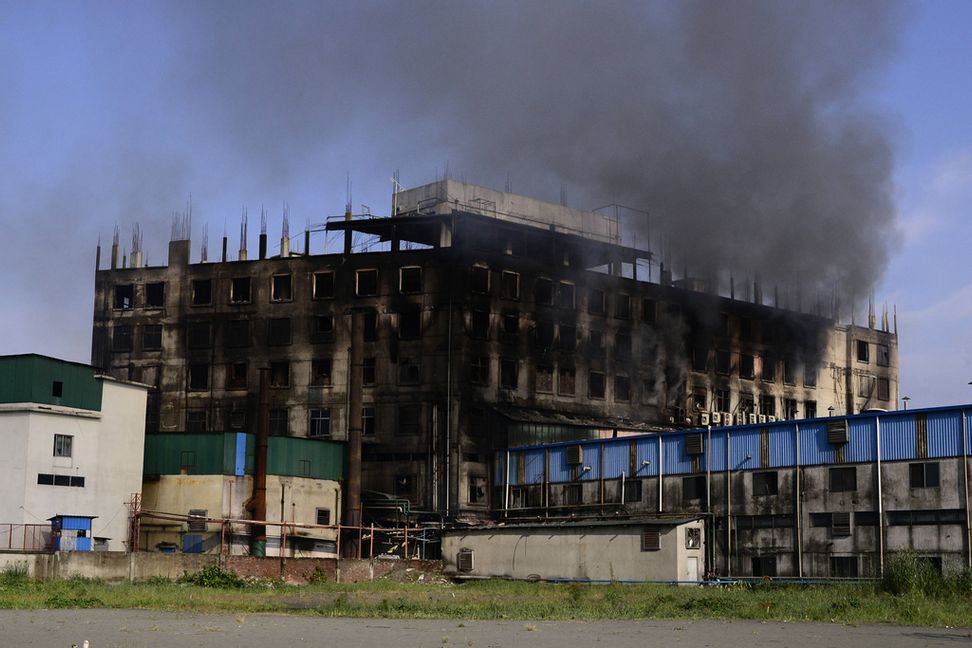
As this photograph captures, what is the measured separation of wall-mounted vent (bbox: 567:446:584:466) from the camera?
68.0m

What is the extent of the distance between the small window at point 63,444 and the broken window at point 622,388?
40.8 m

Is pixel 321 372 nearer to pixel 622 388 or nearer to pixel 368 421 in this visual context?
pixel 368 421

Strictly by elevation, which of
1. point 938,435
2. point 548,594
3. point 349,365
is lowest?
point 548,594

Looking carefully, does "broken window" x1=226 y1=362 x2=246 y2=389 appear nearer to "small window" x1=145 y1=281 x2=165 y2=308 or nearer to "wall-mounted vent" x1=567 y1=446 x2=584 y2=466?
"small window" x1=145 y1=281 x2=165 y2=308

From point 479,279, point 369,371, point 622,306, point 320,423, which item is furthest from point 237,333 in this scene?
point 622,306

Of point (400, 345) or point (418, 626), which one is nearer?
point (418, 626)

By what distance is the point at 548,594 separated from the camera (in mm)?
48125

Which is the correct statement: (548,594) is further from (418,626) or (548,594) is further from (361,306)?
(361,306)

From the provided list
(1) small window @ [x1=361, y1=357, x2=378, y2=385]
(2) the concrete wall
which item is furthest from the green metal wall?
(1) small window @ [x1=361, y1=357, x2=378, y2=385]

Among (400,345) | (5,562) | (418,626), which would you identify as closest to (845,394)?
(400,345)

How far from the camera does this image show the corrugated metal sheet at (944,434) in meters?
51.2

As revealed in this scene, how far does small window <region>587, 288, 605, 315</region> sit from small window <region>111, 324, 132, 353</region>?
33.3m

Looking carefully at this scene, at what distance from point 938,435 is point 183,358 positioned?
55.1 m

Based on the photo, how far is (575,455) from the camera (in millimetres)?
68250
